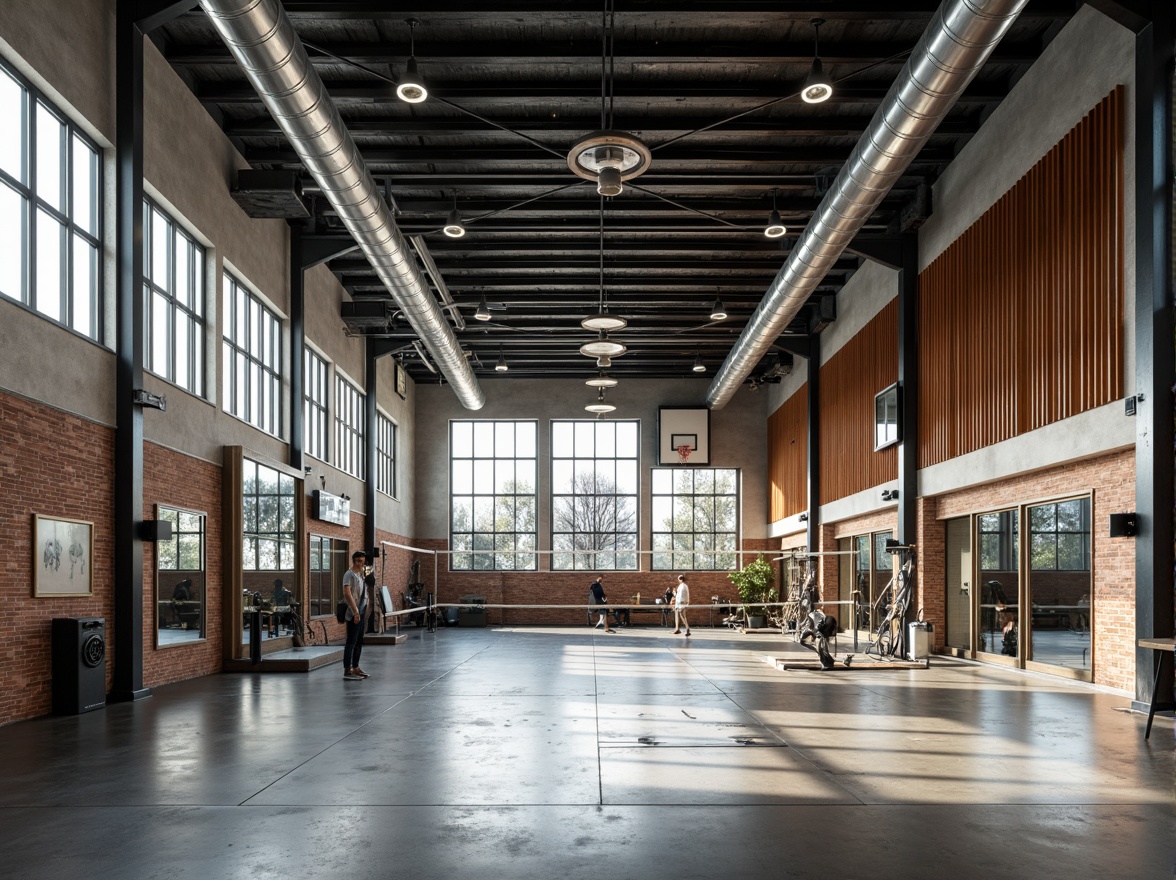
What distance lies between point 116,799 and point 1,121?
705 cm

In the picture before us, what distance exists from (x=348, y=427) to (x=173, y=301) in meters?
10.8

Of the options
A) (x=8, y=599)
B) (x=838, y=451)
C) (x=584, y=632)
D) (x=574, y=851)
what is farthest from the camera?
(x=584, y=632)

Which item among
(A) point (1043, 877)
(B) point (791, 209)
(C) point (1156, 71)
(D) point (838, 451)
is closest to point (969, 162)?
(B) point (791, 209)

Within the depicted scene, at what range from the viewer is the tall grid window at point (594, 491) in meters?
33.1

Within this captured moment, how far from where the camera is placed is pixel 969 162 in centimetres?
1561

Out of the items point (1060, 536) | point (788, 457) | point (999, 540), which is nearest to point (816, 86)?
point (1060, 536)

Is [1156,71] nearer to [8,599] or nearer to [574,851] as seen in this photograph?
[574,851]

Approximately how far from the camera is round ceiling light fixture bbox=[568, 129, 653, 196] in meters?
9.98

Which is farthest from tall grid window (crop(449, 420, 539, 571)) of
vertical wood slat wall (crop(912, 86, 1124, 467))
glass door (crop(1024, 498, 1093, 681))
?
glass door (crop(1024, 498, 1093, 681))

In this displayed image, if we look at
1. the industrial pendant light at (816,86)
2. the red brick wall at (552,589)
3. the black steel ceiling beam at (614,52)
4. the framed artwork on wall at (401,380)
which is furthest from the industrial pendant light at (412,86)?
the red brick wall at (552,589)

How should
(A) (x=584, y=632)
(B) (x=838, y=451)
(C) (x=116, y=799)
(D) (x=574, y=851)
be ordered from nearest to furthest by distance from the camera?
1. (D) (x=574, y=851)
2. (C) (x=116, y=799)
3. (B) (x=838, y=451)
4. (A) (x=584, y=632)

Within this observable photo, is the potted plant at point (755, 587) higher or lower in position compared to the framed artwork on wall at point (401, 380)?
lower

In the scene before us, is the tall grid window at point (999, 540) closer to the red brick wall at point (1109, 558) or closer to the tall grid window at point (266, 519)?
the red brick wall at point (1109, 558)

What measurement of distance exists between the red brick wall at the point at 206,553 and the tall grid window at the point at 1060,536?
12135 millimetres
